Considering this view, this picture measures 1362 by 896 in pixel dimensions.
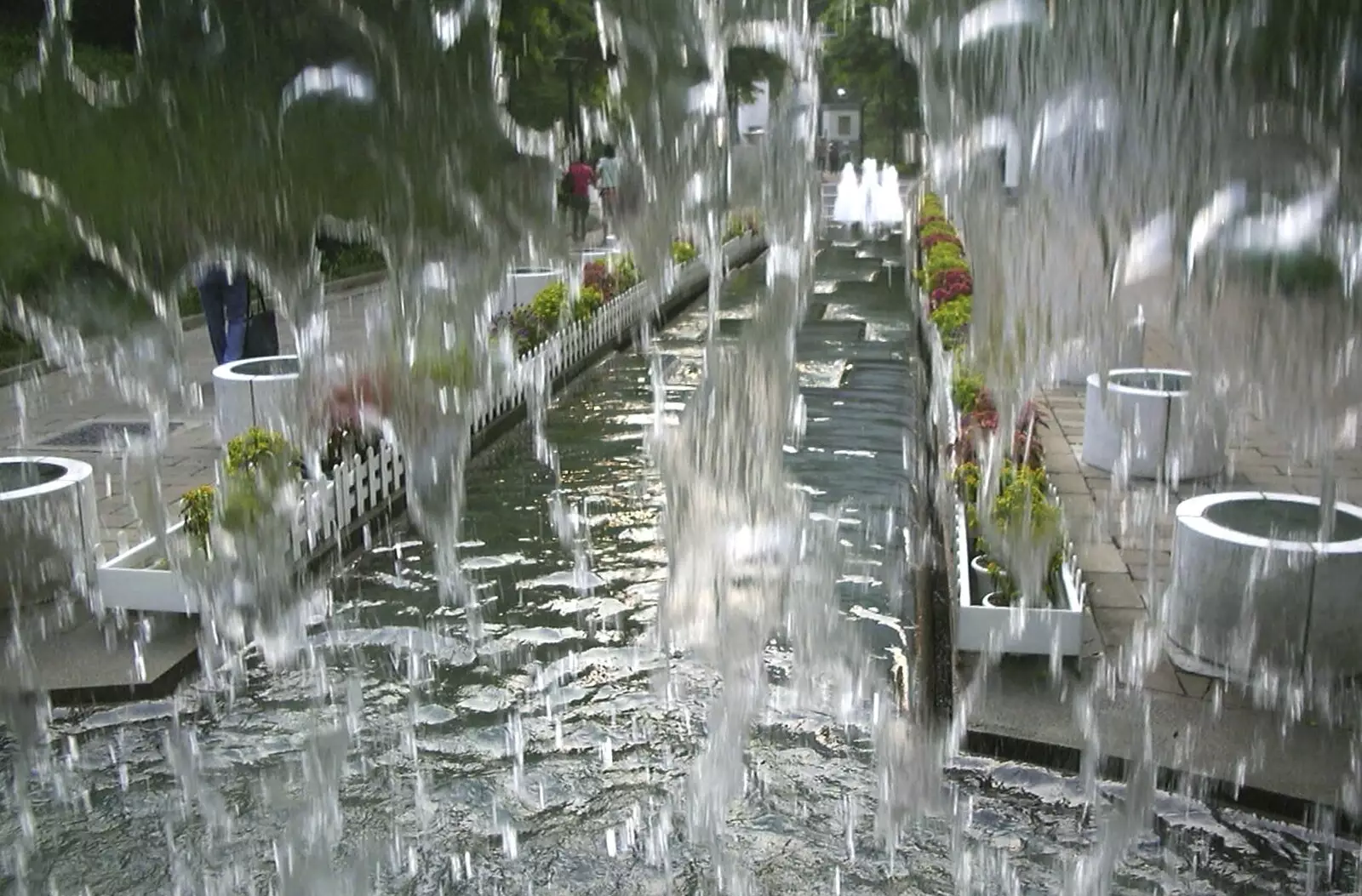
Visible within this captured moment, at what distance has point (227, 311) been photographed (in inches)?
333

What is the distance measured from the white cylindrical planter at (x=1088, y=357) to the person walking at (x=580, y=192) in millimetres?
6939

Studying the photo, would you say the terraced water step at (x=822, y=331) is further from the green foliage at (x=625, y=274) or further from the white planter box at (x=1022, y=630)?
the white planter box at (x=1022, y=630)

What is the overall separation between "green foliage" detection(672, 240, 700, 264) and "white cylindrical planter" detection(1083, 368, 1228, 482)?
10348 millimetres

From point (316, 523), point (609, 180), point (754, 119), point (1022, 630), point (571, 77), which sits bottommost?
point (1022, 630)

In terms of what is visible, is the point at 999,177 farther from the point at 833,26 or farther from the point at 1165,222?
the point at 1165,222

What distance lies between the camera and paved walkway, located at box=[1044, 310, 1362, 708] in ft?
16.3

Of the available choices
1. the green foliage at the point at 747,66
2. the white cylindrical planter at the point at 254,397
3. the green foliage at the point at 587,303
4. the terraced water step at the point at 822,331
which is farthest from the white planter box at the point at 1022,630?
the terraced water step at the point at 822,331

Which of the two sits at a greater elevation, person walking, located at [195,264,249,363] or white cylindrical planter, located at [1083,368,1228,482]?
person walking, located at [195,264,249,363]

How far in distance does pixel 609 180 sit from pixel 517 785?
15431mm

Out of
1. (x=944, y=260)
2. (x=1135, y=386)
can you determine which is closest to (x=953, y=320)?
(x=1135, y=386)

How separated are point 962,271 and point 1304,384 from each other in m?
3.51

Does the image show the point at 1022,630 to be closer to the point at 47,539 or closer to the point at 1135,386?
the point at 1135,386

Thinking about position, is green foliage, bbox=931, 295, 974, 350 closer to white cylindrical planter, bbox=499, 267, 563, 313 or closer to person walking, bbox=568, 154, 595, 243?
white cylindrical planter, bbox=499, 267, 563, 313

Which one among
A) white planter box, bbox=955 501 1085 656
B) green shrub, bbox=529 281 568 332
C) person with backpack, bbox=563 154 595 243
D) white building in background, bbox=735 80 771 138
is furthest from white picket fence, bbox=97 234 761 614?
white building in background, bbox=735 80 771 138
